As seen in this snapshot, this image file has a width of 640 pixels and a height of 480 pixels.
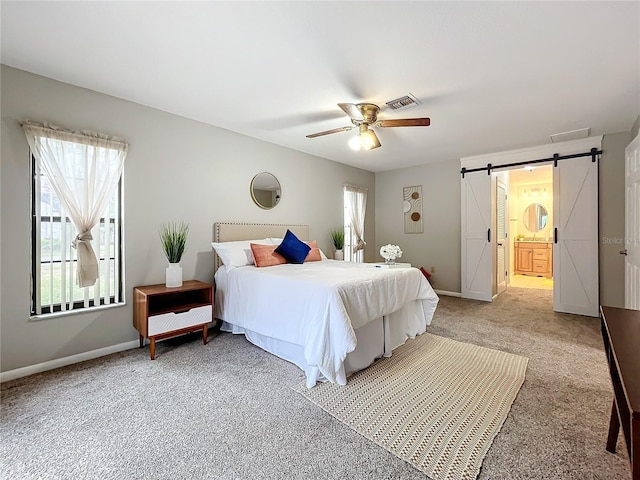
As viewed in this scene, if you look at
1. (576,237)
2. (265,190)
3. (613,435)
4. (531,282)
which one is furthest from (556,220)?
(265,190)

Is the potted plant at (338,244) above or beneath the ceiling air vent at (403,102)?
beneath

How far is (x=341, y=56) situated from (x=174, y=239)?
7.86ft

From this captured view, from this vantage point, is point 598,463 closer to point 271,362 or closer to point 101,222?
point 271,362

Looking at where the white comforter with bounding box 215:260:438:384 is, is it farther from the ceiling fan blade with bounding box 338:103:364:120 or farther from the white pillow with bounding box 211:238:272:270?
the ceiling fan blade with bounding box 338:103:364:120

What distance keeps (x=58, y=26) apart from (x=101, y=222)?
1.61 metres

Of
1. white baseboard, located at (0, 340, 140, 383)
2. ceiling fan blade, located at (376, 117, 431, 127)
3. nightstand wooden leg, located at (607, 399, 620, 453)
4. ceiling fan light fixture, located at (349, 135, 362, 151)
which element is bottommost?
white baseboard, located at (0, 340, 140, 383)

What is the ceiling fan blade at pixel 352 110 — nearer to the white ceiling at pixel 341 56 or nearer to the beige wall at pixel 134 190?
the white ceiling at pixel 341 56

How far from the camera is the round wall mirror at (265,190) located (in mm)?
4060

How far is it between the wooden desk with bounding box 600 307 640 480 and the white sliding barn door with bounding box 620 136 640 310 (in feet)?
6.28

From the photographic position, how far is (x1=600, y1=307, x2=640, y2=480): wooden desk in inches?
30.1

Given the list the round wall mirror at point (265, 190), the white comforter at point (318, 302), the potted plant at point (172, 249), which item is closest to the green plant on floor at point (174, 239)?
the potted plant at point (172, 249)

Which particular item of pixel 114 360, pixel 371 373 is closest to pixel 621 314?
pixel 371 373

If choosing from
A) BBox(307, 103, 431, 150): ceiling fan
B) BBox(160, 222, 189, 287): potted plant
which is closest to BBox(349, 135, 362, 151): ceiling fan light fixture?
BBox(307, 103, 431, 150): ceiling fan

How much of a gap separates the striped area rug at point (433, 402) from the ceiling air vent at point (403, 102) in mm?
2519
